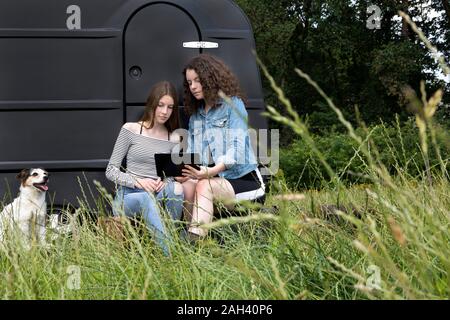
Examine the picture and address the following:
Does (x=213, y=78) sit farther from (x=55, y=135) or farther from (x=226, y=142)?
(x=55, y=135)

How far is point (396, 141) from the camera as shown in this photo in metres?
15.3

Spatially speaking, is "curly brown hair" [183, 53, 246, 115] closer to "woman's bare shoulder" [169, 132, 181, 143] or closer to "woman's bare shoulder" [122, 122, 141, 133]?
"woman's bare shoulder" [169, 132, 181, 143]

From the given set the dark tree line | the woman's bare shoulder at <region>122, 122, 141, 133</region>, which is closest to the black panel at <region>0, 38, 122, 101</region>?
the woman's bare shoulder at <region>122, 122, 141, 133</region>

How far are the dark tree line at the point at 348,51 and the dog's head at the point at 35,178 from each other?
15.2m

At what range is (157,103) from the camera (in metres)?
4.85

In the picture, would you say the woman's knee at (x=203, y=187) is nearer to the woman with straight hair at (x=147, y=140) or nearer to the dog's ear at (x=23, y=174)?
the woman with straight hair at (x=147, y=140)

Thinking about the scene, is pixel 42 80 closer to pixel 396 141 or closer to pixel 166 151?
pixel 166 151

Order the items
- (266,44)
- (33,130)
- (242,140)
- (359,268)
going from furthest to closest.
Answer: (266,44), (33,130), (242,140), (359,268)

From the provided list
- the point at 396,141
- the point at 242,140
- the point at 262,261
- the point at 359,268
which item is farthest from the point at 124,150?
the point at 396,141

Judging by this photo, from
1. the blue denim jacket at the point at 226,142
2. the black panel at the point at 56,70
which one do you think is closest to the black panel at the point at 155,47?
the black panel at the point at 56,70

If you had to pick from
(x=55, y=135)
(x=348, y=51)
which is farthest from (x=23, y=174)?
(x=348, y=51)

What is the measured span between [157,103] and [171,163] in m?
0.43

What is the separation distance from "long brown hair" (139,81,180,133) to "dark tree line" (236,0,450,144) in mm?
14938
